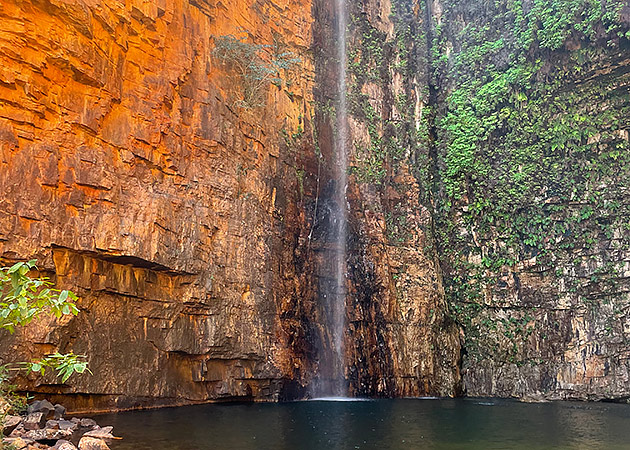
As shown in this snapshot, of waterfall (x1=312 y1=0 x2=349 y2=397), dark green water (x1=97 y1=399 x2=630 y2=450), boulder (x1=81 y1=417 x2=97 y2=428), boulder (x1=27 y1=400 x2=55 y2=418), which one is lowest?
dark green water (x1=97 y1=399 x2=630 y2=450)

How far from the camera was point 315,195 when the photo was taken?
18.5m

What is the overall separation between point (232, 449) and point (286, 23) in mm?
15556

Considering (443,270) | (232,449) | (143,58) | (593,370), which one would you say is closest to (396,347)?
(443,270)

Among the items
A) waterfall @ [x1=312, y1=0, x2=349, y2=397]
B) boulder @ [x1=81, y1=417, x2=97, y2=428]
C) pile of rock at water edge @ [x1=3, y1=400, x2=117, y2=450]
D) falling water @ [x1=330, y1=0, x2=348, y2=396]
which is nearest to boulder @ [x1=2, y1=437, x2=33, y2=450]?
pile of rock at water edge @ [x1=3, y1=400, x2=117, y2=450]

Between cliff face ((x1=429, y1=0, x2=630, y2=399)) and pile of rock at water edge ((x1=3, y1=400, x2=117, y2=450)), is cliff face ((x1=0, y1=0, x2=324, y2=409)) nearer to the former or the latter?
pile of rock at water edge ((x1=3, y1=400, x2=117, y2=450))

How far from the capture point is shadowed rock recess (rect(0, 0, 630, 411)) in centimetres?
1185

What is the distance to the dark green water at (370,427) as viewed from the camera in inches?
336

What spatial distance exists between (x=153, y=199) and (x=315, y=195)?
22.0 feet

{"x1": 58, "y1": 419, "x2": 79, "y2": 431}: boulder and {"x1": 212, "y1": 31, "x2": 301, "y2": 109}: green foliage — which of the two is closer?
{"x1": 58, "y1": 419, "x2": 79, "y2": 431}: boulder

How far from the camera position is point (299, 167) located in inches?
717

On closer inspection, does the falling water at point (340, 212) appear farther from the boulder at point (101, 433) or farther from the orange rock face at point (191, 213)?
the boulder at point (101, 433)

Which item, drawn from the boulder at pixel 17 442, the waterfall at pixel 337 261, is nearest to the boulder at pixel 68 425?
the boulder at pixel 17 442

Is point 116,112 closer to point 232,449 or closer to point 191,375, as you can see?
point 191,375

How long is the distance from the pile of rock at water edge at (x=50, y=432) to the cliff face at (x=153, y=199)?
3.49 feet
